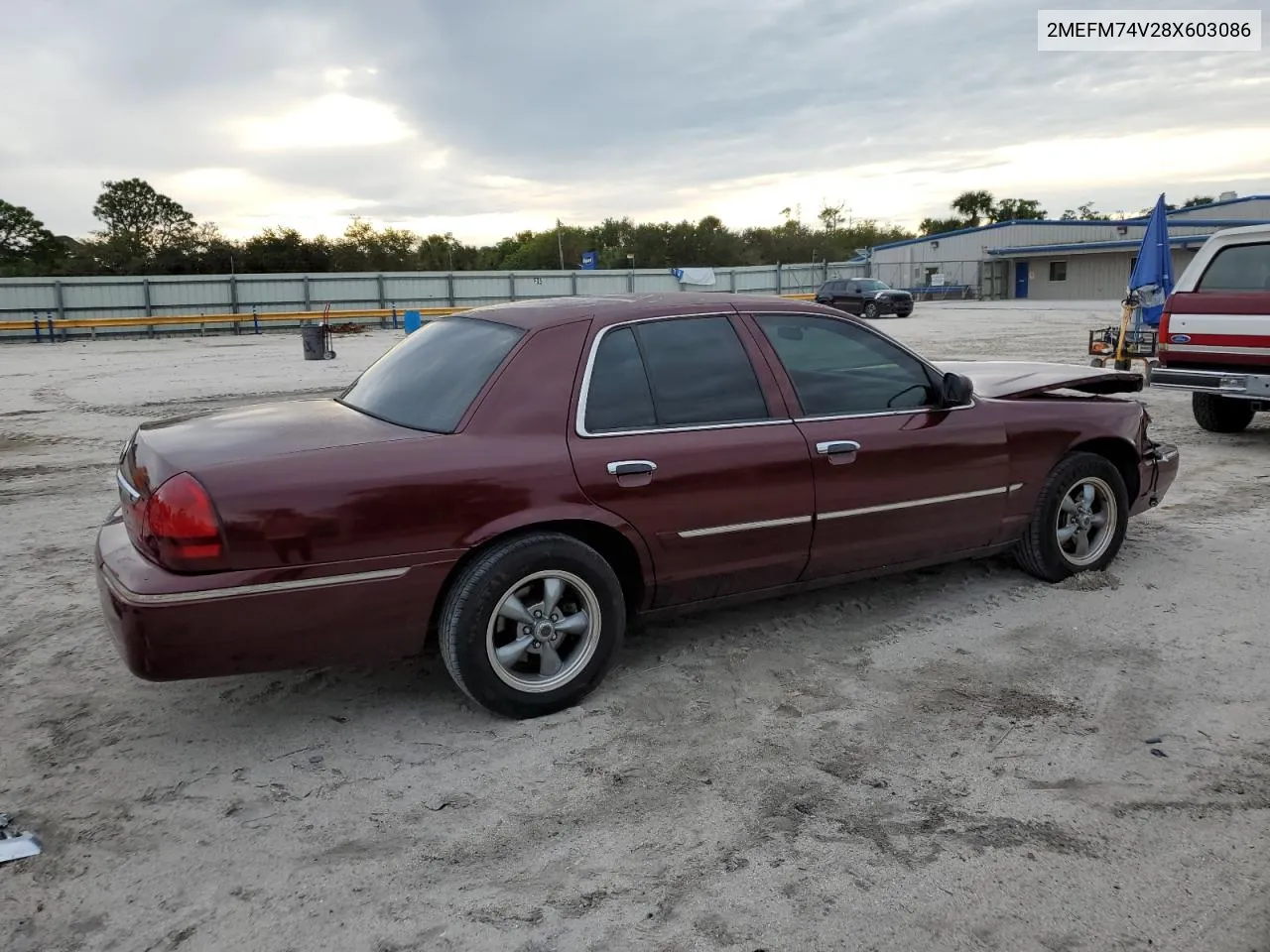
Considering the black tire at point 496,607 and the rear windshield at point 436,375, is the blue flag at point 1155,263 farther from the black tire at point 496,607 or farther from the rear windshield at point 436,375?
the black tire at point 496,607

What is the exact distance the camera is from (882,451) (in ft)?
14.2

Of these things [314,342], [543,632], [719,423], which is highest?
[314,342]

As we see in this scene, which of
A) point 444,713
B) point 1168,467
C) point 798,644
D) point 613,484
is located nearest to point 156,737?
point 444,713

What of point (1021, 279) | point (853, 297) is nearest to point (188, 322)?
point (853, 297)

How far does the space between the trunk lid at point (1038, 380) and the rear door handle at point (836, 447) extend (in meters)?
1.04

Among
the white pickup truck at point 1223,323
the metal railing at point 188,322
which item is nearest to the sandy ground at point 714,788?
the white pickup truck at point 1223,323

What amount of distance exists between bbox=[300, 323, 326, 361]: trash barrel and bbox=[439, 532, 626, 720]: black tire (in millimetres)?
18077

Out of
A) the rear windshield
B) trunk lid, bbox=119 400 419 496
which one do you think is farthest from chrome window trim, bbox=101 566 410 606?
the rear windshield

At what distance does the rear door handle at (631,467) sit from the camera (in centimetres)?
372

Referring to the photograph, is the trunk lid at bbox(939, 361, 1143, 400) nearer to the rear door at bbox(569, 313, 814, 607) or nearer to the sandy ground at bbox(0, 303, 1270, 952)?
the sandy ground at bbox(0, 303, 1270, 952)

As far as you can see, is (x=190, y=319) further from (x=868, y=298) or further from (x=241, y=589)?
(x=241, y=589)

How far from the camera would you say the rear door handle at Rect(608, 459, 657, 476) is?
12.2 feet

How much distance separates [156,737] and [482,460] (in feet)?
5.21

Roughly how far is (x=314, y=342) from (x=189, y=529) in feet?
59.6
